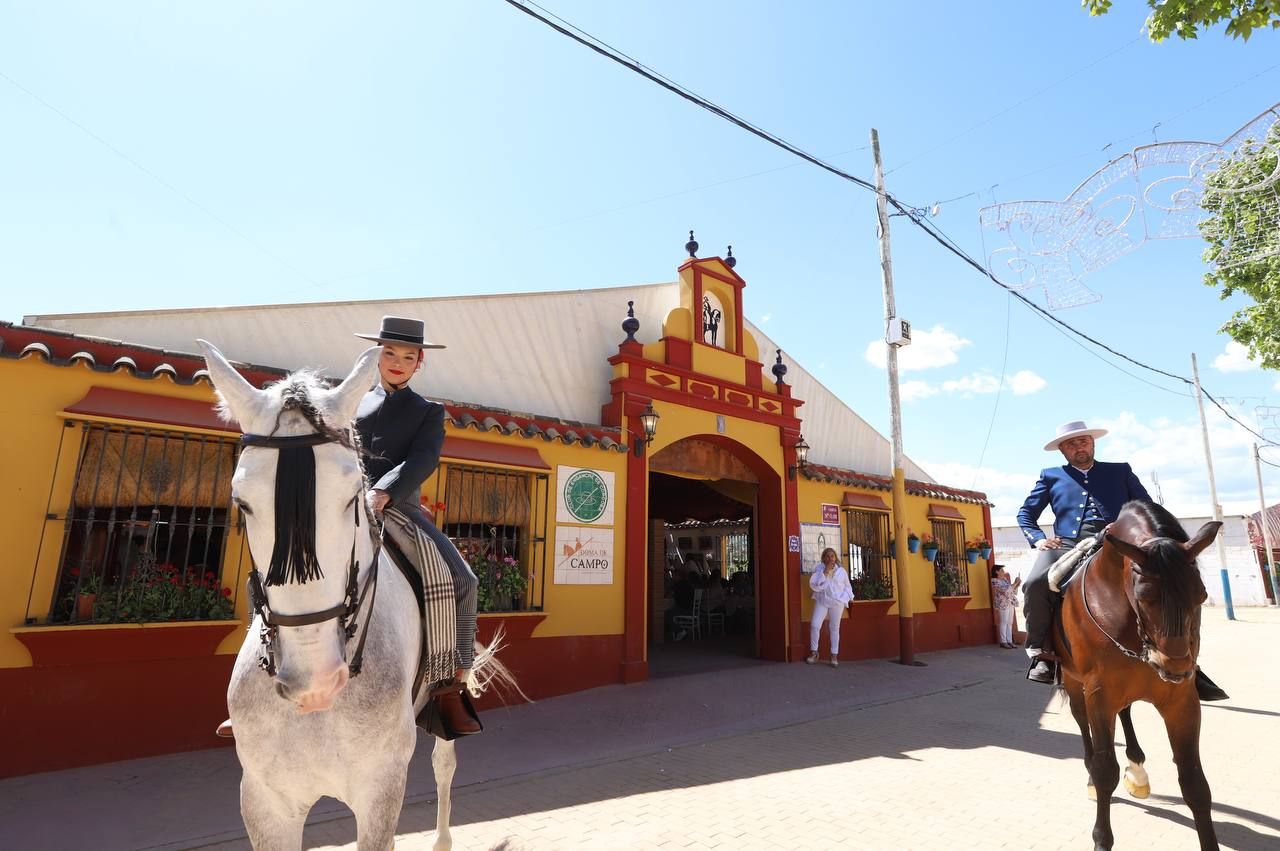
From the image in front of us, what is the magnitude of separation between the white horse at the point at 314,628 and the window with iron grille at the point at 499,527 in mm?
4782

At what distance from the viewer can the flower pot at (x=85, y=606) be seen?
518cm

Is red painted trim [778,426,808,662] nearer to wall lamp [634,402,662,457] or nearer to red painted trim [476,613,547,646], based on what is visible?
wall lamp [634,402,662,457]

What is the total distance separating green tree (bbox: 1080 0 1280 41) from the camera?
15.3 ft

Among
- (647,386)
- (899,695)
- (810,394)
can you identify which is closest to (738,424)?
(647,386)

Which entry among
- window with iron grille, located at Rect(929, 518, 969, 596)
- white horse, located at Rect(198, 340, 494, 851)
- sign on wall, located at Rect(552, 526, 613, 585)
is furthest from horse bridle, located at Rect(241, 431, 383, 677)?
window with iron grille, located at Rect(929, 518, 969, 596)

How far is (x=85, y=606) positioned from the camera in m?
5.23

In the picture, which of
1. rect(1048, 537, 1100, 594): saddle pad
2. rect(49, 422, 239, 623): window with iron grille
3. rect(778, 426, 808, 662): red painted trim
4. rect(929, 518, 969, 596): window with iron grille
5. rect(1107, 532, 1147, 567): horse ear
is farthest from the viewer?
rect(929, 518, 969, 596): window with iron grille

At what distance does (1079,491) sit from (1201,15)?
3.73 metres

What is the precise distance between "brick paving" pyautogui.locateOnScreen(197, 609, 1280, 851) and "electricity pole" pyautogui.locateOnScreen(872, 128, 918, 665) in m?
3.78

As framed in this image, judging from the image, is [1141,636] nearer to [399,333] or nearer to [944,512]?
[399,333]

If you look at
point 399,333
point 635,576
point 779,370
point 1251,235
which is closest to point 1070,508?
point 1251,235

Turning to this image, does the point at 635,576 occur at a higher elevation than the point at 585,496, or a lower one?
lower

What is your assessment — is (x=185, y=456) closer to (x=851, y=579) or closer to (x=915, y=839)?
(x=915, y=839)

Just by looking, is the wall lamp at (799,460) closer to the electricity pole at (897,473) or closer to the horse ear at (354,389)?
the electricity pole at (897,473)
